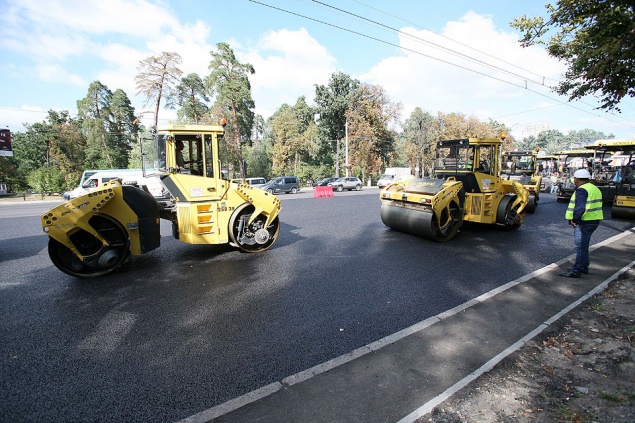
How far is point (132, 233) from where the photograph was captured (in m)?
5.84

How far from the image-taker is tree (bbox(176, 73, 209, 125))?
36.1 m

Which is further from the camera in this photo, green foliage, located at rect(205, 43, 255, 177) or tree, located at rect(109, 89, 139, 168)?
tree, located at rect(109, 89, 139, 168)

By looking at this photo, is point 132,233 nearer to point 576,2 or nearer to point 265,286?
point 265,286

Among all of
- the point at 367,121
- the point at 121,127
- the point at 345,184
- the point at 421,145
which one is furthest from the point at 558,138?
the point at 121,127

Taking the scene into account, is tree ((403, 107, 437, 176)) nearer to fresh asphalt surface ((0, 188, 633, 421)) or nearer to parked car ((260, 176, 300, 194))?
parked car ((260, 176, 300, 194))

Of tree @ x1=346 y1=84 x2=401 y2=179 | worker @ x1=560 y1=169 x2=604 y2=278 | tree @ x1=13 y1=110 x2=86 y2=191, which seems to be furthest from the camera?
tree @ x1=346 y1=84 x2=401 y2=179

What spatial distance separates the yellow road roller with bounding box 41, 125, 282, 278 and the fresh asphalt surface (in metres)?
0.47

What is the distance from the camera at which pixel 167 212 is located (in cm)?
684

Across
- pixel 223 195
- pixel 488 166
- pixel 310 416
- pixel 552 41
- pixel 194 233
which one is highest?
pixel 552 41

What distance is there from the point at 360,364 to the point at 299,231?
694 cm

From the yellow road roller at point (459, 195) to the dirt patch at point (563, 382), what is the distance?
14.5 feet

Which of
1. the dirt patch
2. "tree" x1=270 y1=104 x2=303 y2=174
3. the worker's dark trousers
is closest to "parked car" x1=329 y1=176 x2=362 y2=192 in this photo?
"tree" x1=270 y1=104 x2=303 y2=174

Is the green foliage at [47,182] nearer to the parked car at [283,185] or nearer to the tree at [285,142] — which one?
the parked car at [283,185]

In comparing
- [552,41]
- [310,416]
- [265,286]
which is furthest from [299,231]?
[552,41]
